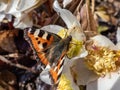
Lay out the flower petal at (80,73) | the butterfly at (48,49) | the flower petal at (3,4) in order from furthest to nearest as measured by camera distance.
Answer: the flower petal at (3,4), the flower petal at (80,73), the butterfly at (48,49)

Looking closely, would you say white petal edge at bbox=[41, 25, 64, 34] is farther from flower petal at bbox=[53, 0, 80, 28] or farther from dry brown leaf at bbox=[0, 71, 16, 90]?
dry brown leaf at bbox=[0, 71, 16, 90]

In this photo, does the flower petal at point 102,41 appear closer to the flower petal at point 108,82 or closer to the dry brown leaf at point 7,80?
the flower petal at point 108,82

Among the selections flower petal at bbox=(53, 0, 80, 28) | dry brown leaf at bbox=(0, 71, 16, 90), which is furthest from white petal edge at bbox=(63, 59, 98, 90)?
dry brown leaf at bbox=(0, 71, 16, 90)

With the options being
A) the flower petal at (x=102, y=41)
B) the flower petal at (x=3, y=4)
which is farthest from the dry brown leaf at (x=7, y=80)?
the flower petal at (x=102, y=41)

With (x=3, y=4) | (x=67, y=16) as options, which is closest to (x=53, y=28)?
(x=67, y=16)

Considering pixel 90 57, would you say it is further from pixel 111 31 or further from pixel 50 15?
pixel 111 31

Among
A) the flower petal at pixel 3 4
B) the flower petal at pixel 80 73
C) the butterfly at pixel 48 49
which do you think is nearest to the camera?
the butterfly at pixel 48 49

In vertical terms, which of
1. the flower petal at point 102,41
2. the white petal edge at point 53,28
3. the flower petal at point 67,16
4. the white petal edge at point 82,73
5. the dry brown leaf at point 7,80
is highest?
the flower petal at point 67,16
